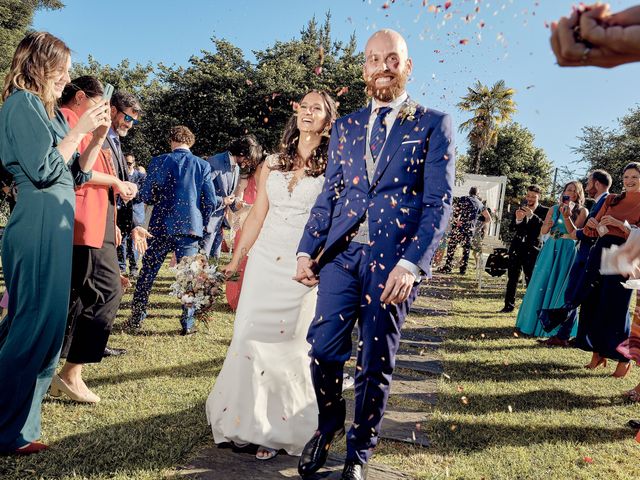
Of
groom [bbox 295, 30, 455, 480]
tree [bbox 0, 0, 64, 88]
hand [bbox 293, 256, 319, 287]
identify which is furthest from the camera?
tree [bbox 0, 0, 64, 88]

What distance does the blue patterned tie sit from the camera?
282 cm

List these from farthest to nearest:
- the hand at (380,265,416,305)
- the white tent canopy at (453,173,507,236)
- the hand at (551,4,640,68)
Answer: the white tent canopy at (453,173,507,236), the hand at (380,265,416,305), the hand at (551,4,640,68)

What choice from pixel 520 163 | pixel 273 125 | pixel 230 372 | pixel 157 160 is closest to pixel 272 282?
pixel 230 372

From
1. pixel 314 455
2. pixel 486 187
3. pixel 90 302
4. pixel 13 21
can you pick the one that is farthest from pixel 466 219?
pixel 13 21

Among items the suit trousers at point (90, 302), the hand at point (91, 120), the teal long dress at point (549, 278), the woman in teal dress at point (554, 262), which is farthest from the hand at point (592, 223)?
the hand at point (91, 120)

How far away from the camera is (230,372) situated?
329cm

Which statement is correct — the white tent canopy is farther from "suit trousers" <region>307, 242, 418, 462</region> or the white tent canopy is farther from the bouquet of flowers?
"suit trousers" <region>307, 242, 418, 462</region>

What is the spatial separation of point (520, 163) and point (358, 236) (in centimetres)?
6114

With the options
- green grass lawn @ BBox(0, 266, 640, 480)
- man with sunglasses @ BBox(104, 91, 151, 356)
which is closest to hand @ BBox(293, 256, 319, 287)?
green grass lawn @ BBox(0, 266, 640, 480)

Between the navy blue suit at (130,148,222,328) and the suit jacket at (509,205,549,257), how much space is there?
6220 mm

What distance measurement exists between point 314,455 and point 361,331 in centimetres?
78

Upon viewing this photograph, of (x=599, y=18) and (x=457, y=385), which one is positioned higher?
(x=599, y=18)

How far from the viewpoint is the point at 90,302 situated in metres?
3.96

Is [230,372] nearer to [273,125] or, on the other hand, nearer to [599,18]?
[599,18]
